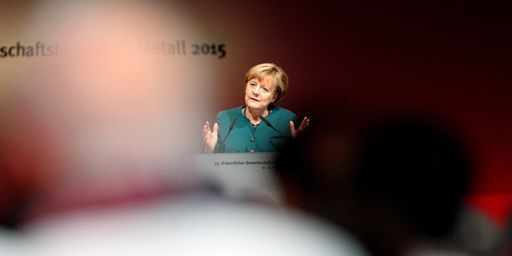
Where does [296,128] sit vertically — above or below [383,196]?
above

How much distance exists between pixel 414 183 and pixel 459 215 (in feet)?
0.65

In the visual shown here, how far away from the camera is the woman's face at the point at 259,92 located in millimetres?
2314

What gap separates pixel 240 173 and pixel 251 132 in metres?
0.16

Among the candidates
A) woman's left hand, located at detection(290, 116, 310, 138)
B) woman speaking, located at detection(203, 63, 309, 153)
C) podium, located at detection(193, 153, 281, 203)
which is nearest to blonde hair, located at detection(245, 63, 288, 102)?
woman speaking, located at detection(203, 63, 309, 153)

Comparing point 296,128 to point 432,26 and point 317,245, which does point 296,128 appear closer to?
point 317,245

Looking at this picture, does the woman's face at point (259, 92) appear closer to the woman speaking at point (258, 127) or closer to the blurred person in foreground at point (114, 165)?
the woman speaking at point (258, 127)

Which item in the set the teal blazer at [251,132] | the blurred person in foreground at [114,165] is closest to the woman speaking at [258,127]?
the teal blazer at [251,132]

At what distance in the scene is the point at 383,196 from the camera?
2291 mm

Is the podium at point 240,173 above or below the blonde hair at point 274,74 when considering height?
below

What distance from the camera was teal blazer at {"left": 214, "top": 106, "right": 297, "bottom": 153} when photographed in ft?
7.57

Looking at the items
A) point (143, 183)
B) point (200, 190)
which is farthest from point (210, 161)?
point (143, 183)

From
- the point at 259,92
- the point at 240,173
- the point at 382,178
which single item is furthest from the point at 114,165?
the point at 382,178

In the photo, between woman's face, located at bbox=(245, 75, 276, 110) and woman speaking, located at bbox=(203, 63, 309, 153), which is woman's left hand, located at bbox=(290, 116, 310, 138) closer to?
woman speaking, located at bbox=(203, 63, 309, 153)

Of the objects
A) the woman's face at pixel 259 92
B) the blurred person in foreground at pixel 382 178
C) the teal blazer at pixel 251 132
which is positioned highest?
the woman's face at pixel 259 92
